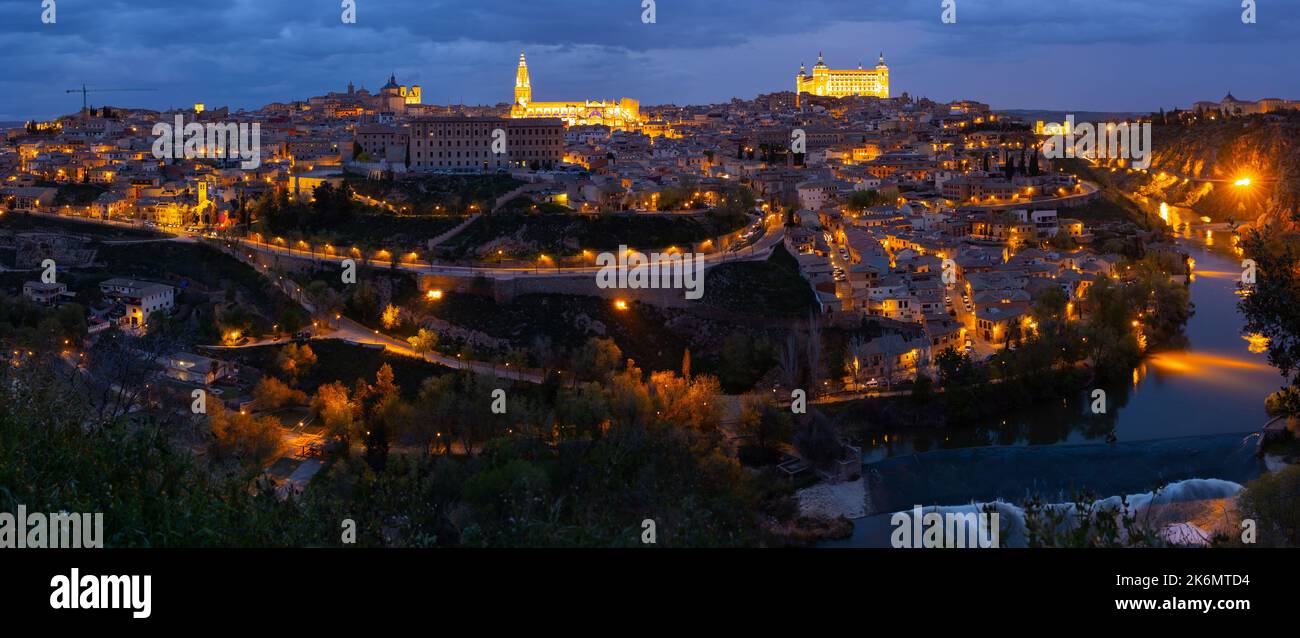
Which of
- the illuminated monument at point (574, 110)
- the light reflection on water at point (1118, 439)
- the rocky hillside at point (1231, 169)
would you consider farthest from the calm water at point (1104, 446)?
the illuminated monument at point (574, 110)

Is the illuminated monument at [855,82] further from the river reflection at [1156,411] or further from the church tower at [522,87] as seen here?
the river reflection at [1156,411]

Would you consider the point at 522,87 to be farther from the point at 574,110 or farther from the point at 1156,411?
the point at 1156,411

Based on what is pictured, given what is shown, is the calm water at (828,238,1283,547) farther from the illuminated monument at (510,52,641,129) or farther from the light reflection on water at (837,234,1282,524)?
the illuminated monument at (510,52,641,129)

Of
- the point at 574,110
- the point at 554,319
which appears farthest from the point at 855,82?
the point at 554,319

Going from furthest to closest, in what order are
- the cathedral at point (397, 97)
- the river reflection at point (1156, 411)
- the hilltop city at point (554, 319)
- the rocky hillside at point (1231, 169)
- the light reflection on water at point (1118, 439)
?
the cathedral at point (397, 97), the rocky hillside at point (1231, 169), the river reflection at point (1156, 411), the light reflection on water at point (1118, 439), the hilltop city at point (554, 319)

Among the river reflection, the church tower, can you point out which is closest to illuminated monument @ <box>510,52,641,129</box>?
the church tower
